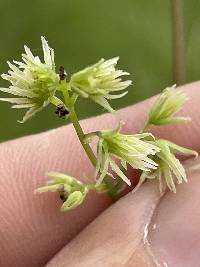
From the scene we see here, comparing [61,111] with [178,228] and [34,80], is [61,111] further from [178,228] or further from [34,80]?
[178,228]

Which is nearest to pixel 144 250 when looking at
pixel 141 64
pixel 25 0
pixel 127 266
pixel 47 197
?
pixel 127 266

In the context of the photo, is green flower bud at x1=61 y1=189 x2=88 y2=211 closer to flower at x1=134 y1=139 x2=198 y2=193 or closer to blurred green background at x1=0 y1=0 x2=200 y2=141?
flower at x1=134 y1=139 x2=198 y2=193

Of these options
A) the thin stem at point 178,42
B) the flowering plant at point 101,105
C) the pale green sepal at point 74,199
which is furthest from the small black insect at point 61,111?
the thin stem at point 178,42

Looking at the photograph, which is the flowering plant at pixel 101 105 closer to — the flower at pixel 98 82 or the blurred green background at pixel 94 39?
the flower at pixel 98 82

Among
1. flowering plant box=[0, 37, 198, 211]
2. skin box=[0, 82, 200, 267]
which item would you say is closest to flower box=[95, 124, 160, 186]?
flowering plant box=[0, 37, 198, 211]

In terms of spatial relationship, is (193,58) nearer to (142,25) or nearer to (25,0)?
(142,25)

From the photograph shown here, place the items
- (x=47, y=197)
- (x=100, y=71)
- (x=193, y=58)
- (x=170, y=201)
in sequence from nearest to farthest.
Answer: (x=100, y=71), (x=170, y=201), (x=47, y=197), (x=193, y=58)

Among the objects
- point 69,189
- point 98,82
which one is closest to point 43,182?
point 69,189
